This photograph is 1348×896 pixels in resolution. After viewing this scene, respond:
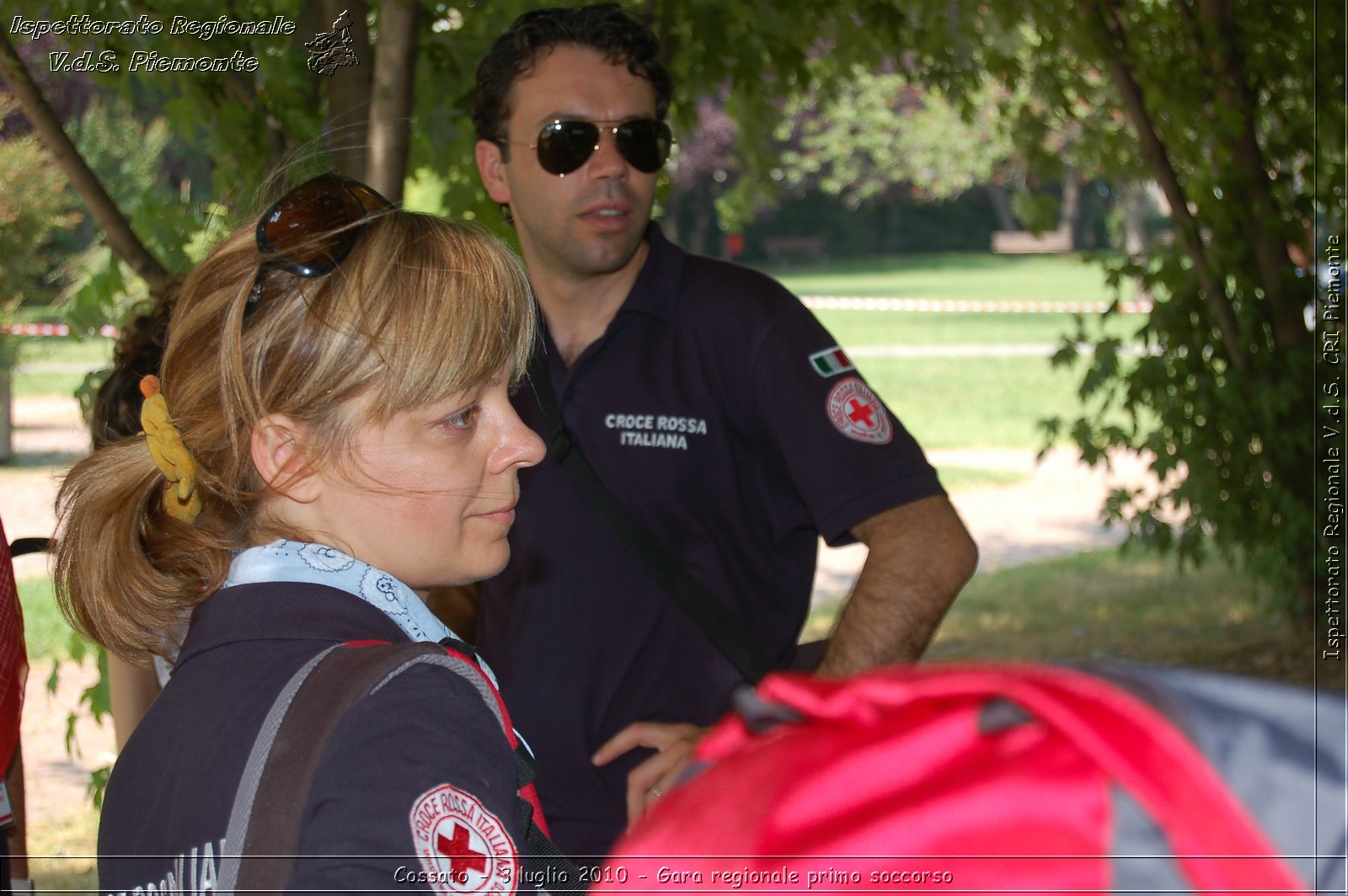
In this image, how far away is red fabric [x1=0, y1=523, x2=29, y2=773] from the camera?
1.95 m

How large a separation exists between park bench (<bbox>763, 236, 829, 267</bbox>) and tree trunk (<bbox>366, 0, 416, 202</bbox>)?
148 feet

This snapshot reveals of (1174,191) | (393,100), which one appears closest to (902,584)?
(393,100)

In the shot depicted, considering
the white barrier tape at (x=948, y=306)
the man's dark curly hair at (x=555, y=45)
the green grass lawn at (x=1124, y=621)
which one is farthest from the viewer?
the white barrier tape at (x=948, y=306)

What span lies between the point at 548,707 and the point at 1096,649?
5201 millimetres

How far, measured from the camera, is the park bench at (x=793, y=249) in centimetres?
4862

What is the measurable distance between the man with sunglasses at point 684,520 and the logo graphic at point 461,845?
3.83 ft

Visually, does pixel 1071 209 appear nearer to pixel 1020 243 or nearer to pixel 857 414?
pixel 1020 243

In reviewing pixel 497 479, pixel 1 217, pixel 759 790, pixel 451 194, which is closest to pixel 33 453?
pixel 1 217

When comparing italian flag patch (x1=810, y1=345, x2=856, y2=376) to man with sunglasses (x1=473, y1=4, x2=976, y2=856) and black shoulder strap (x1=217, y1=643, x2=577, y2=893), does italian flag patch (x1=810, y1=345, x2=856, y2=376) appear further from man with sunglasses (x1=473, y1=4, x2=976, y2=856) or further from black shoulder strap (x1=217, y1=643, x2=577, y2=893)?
black shoulder strap (x1=217, y1=643, x2=577, y2=893)

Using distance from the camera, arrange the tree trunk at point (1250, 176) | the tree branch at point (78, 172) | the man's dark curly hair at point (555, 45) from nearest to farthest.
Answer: the man's dark curly hair at point (555, 45)
the tree branch at point (78, 172)
the tree trunk at point (1250, 176)

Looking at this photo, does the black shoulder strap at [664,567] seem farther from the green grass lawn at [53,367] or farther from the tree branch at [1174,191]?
the green grass lawn at [53,367]

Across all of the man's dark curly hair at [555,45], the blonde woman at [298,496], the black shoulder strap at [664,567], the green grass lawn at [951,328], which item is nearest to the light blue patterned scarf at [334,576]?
the blonde woman at [298,496]

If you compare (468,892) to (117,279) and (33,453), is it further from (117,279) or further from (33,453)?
(33,453)

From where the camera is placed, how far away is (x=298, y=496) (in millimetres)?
1435
